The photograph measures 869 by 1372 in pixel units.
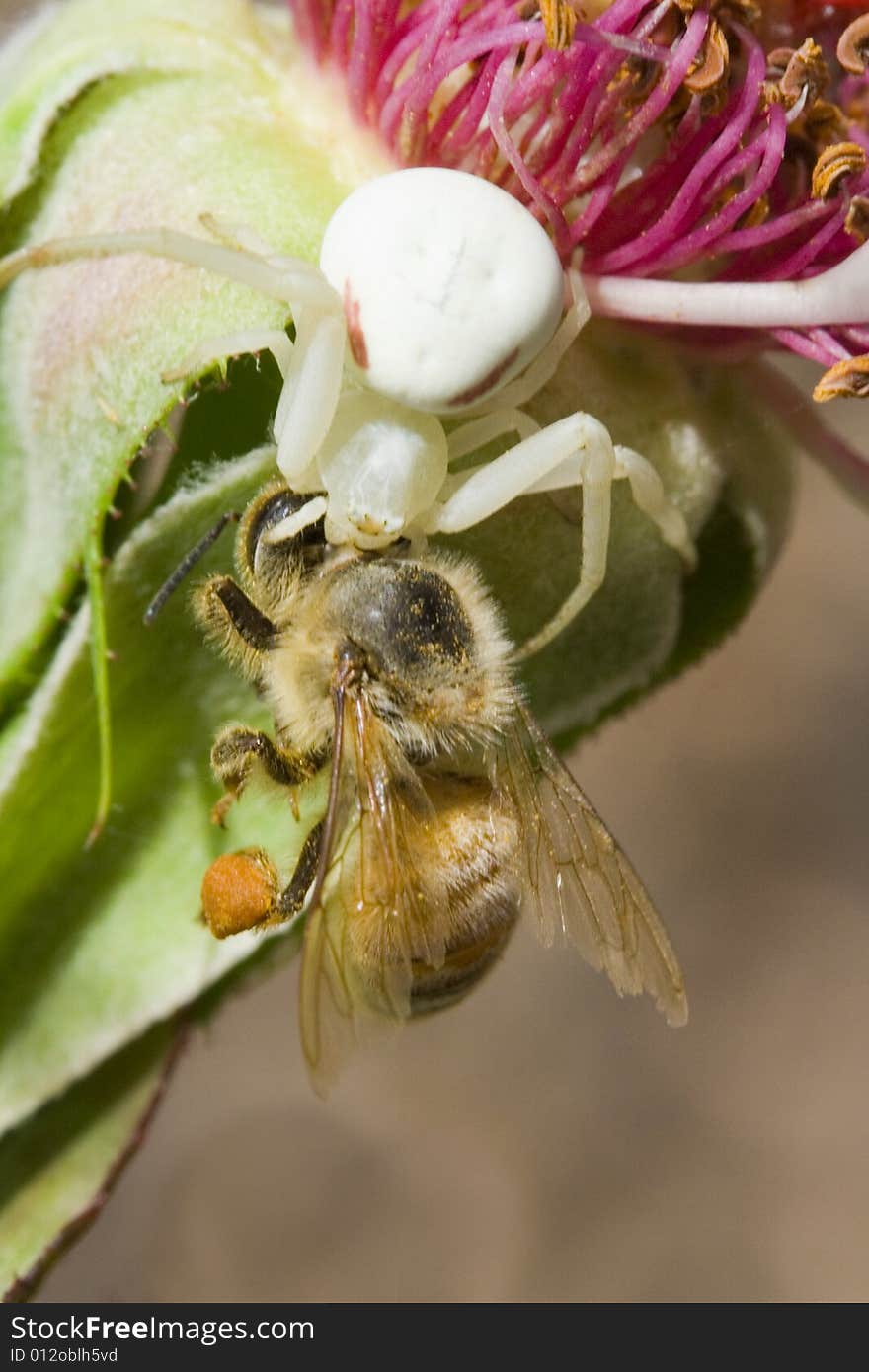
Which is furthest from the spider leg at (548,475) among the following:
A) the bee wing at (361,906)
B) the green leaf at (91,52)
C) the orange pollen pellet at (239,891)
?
the green leaf at (91,52)

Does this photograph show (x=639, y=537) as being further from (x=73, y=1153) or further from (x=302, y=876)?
(x=73, y=1153)

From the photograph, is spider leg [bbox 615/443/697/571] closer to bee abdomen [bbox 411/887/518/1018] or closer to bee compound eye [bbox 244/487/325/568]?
bee compound eye [bbox 244/487/325/568]

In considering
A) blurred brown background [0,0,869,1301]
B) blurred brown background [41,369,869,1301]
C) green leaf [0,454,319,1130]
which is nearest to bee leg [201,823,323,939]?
green leaf [0,454,319,1130]

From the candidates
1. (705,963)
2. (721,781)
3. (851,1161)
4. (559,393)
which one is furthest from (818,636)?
(559,393)

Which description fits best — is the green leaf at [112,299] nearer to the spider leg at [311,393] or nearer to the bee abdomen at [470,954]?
the spider leg at [311,393]

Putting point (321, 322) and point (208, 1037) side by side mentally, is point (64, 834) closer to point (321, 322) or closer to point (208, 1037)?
point (208, 1037)
